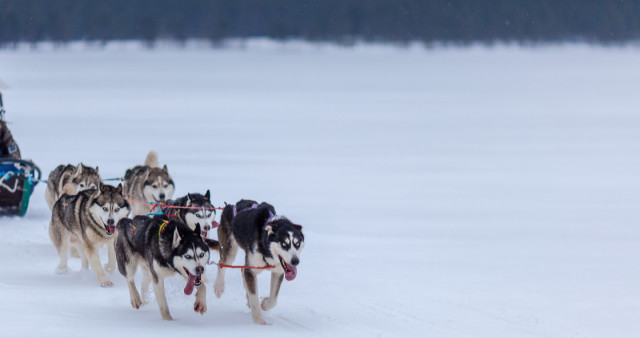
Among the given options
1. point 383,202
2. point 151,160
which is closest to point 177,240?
point 151,160

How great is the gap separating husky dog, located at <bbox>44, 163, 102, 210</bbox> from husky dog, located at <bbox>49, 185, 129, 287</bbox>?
800 mm

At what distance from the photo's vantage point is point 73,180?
694cm

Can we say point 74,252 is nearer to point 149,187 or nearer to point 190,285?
point 149,187

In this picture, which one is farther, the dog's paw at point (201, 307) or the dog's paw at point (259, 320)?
the dog's paw at point (259, 320)

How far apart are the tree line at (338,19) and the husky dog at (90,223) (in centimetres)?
6135

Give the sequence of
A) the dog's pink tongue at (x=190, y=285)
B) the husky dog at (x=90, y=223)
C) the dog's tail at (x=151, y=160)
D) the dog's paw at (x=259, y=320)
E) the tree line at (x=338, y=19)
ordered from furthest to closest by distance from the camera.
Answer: the tree line at (x=338, y=19) < the dog's tail at (x=151, y=160) < the husky dog at (x=90, y=223) < the dog's paw at (x=259, y=320) < the dog's pink tongue at (x=190, y=285)

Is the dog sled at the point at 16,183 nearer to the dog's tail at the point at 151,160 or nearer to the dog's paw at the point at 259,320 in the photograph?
the dog's tail at the point at 151,160

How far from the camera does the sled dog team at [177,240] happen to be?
4480mm

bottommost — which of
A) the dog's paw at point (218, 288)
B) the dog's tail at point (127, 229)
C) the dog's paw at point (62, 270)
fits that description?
the dog's paw at point (62, 270)

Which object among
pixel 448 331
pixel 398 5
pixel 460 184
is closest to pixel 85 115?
pixel 460 184

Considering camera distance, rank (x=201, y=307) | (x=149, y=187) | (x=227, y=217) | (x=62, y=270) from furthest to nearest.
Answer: (x=149, y=187), (x=62, y=270), (x=227, y=217), (x=201, y=307)

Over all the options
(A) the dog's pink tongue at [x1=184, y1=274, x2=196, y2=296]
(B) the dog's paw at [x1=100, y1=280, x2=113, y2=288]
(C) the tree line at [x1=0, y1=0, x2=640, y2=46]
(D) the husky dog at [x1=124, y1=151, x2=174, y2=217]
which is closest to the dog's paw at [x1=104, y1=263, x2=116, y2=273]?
(B) the dog's paw at [x1=100, y1=280, x2=113, y2=288]

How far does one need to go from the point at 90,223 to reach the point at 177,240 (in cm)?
139

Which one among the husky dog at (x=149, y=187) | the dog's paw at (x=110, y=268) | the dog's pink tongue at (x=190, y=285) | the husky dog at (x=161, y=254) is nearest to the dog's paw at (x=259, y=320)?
the husky dog at (x=161, y=254)
